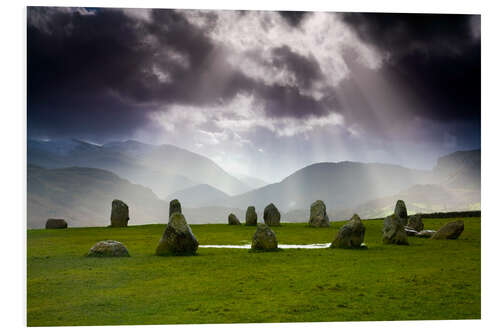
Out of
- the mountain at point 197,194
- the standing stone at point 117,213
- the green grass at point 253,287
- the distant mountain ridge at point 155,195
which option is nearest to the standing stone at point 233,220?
the distant mountain ridge at point 155,195

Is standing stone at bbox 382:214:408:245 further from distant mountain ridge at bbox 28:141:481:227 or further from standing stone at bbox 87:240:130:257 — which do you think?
standing stone at bbox 87:240:130:257

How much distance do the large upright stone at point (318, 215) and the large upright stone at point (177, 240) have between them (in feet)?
63.6

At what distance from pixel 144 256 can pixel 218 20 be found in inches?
494

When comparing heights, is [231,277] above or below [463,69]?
below

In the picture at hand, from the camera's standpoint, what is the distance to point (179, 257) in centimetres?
2177

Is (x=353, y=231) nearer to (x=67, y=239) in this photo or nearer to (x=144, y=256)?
(x=144, y=256)

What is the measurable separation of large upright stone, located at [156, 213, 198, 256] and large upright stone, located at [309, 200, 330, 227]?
63.6 ft

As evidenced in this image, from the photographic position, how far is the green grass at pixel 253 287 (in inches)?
541

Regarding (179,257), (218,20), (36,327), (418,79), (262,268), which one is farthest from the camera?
(418,79)

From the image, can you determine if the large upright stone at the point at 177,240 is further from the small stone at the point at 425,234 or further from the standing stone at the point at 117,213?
the standing stone at the point at 117,213

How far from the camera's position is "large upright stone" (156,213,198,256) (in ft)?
72.3

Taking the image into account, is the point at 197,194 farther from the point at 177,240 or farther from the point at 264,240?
the point at 177,240
